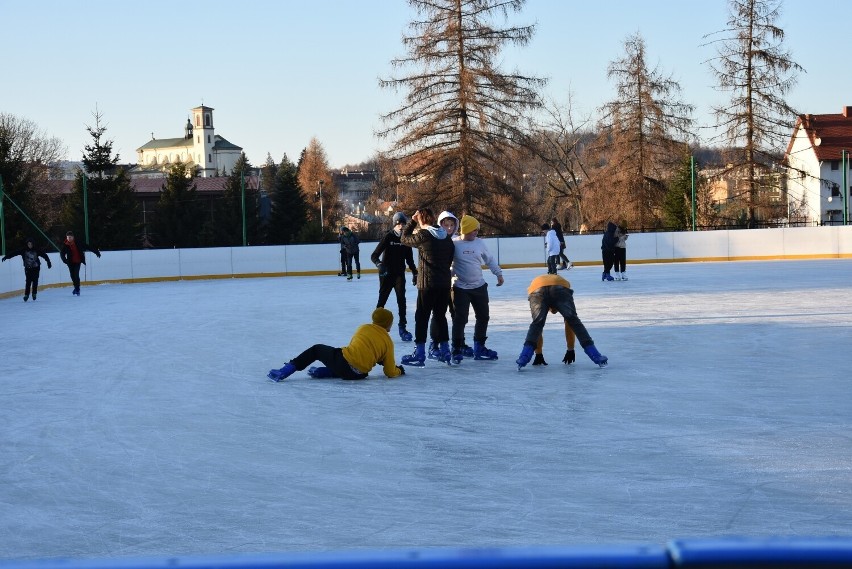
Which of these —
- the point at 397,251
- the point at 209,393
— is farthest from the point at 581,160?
the point at 209,393

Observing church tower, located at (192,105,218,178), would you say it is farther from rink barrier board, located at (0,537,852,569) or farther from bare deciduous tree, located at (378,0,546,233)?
rink barrier board, located at (0,537,852,569)

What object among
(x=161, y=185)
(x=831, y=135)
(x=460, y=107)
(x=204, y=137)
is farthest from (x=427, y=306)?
(x=204, y=137)

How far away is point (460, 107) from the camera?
4247 cm

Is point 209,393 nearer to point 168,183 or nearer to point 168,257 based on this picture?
point 168,257

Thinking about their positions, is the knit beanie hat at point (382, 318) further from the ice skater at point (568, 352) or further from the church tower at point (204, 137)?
Answer: the church tower at point (204, 137)

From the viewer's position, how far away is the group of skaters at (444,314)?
28.9 feet

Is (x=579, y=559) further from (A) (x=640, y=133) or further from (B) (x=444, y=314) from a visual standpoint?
(A) (x=640, y=133)

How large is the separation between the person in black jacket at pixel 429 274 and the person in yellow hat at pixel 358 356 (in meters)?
0.77

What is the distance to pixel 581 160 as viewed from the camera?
5572 cm

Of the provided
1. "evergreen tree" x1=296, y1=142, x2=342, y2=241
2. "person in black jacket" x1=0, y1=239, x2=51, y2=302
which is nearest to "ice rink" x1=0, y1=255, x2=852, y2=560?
"person in black jacket" x1=0, y1=239, x2=51, y2=302

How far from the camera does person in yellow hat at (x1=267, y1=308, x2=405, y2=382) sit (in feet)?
28.6

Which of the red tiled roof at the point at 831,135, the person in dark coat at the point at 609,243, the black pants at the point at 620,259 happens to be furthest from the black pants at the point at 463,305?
the red tiled roof at the point at 831,135

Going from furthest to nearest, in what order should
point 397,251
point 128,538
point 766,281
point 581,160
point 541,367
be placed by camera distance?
1. point 581,160
2. point 766,281
3. point 397,251
4. point 541,367
5. point 128,538

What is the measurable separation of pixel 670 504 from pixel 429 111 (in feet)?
129
